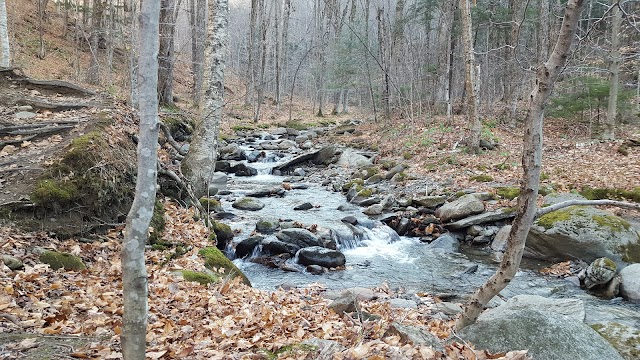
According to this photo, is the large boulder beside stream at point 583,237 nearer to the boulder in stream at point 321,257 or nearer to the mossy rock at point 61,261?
the boulder in stream at point 321,257

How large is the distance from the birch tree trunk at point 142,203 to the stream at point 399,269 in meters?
5.08

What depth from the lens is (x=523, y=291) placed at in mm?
7824

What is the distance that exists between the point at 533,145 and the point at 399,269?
6.16 metres

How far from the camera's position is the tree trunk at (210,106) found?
884 cm

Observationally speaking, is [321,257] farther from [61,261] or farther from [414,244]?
[61,261]

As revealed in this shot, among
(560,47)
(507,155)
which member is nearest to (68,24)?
(507,155)

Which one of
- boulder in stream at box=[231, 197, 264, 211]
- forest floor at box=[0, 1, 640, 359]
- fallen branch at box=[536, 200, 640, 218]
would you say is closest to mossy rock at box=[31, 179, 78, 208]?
forest floor at box=[0, 1, 640, 359]

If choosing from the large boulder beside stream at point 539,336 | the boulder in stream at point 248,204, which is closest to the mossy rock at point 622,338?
the large boulder beside stream at point 539,336

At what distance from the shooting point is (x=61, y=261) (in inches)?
201

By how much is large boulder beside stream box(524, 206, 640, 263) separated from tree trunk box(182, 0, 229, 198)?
7.21 m

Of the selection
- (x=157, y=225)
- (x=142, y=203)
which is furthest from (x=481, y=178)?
(x=142, y=203)

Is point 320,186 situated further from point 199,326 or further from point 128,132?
point 199,326

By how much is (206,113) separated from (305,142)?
15.8 meters

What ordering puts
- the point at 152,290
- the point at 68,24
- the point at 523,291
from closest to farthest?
the point at 152,290 → the point at 523,291 → the point at 68,24
